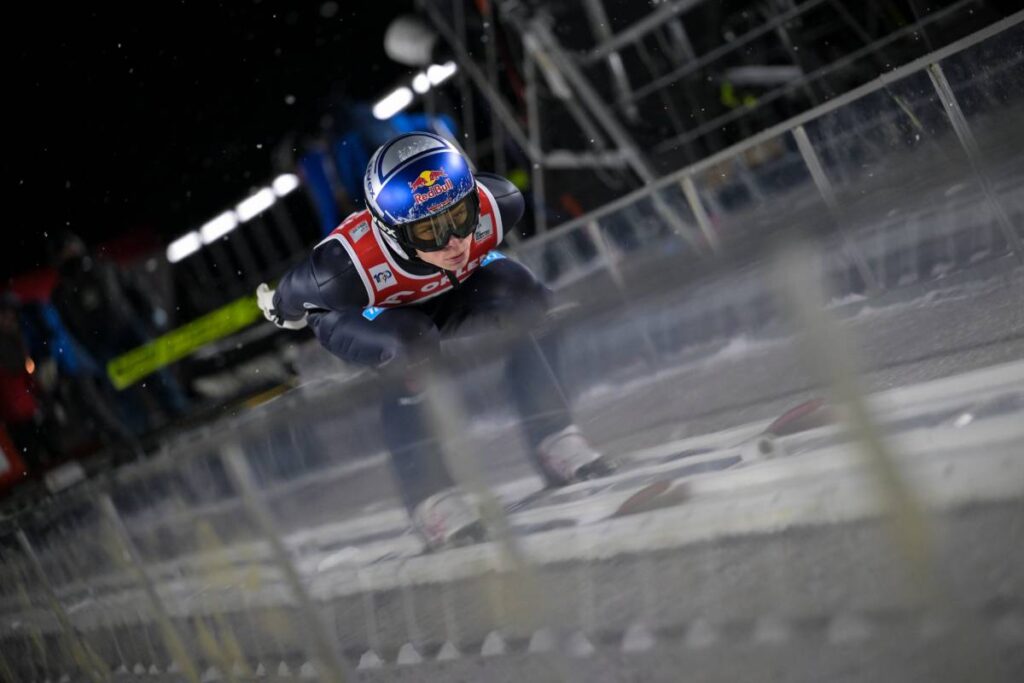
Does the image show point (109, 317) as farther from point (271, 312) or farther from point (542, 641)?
point (542, 641)

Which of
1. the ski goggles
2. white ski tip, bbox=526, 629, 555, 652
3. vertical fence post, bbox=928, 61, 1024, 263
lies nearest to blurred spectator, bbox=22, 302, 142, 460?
vertical fence post, bbox=928, 61, 1024, 263

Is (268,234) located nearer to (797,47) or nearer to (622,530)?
(797,47)

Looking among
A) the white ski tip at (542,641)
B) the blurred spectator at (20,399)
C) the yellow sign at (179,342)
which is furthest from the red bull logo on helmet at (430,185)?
the blurred spectator at (20,399)

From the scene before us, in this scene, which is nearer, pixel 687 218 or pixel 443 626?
pixel 443 626

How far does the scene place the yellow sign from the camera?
36.9ft

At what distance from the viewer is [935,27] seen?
8.08 metres

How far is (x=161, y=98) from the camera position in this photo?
1102 centimetres

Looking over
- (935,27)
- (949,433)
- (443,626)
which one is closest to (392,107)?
(935,27)

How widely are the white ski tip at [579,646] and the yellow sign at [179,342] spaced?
9182mm

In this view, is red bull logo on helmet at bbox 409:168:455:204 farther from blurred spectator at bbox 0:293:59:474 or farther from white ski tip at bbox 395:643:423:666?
blurred spectator at bbox 0:293:59:474

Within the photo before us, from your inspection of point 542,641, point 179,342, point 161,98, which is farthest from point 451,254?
point 179,342

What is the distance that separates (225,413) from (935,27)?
22.8 feet

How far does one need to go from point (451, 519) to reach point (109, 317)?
928cm

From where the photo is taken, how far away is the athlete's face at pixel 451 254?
142 inches
